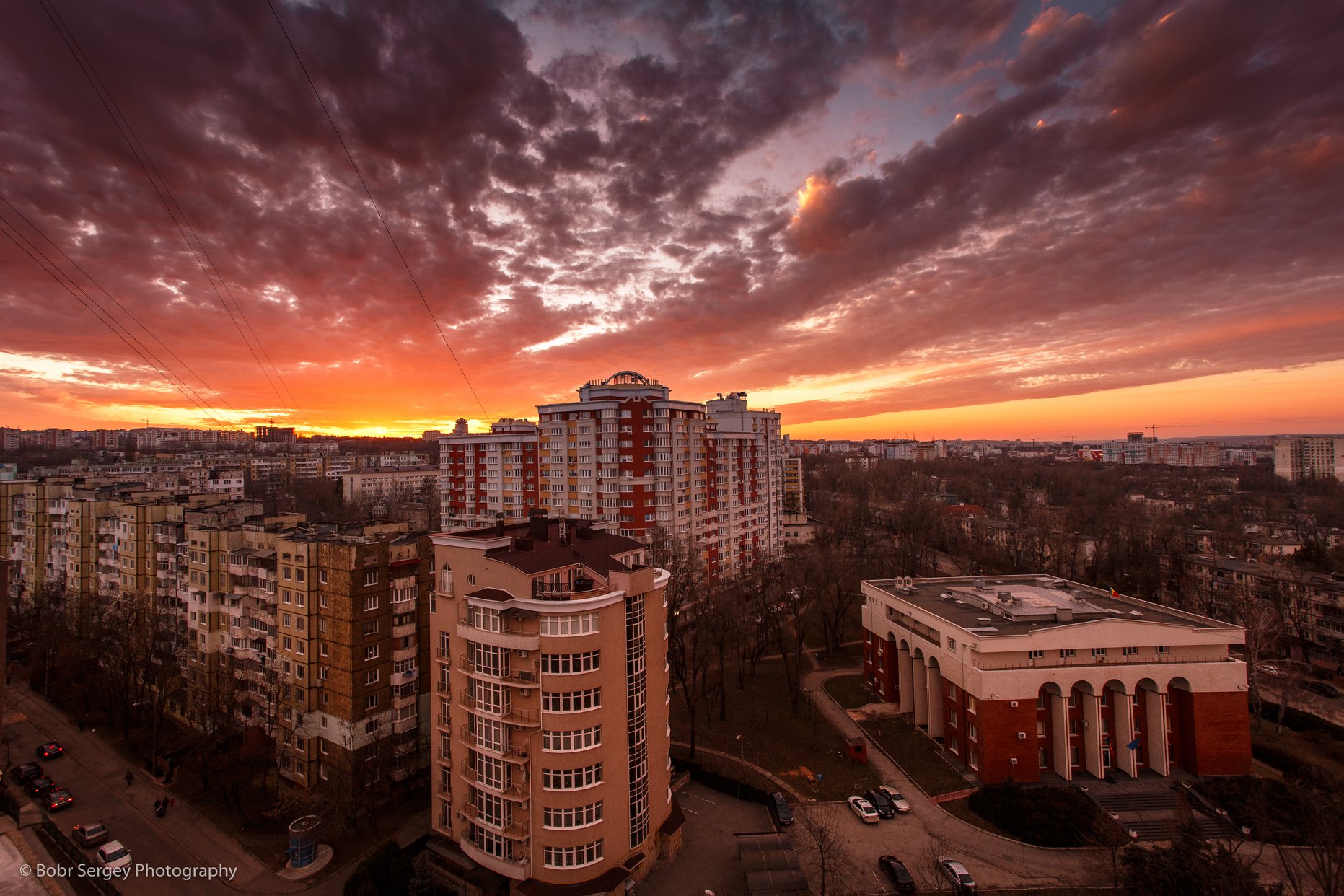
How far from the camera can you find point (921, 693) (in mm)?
32062

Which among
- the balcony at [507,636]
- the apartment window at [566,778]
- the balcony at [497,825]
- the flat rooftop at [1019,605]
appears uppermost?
→ the balcony at [507,636]

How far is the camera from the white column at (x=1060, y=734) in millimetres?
26219

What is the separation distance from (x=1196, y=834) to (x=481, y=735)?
22932 mm

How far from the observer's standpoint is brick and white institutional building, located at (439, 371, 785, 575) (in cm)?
4934

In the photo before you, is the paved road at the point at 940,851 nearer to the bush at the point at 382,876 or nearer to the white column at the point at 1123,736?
the white column at the point at 1123,736

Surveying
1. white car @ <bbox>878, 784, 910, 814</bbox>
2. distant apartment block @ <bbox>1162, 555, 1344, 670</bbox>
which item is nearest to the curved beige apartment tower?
white car @ <bbox>878, 784, 910, 814</bbox>

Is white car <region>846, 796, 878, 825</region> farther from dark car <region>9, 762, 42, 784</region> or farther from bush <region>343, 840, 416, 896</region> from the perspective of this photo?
dark car <region>9, 762, 42, 784</region>

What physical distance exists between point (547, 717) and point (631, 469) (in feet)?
103

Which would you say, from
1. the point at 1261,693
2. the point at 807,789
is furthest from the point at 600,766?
the point at 1261,693

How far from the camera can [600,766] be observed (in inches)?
749

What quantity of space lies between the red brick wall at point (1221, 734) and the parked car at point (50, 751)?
54.5m

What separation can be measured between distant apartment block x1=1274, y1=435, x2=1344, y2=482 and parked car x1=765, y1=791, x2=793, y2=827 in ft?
495

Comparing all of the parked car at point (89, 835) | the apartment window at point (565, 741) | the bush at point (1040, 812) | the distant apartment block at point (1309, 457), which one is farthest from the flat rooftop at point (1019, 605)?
the distant apartment block at point (1309, 457)

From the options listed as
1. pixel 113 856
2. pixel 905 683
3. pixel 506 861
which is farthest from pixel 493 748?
pixel 905 683
